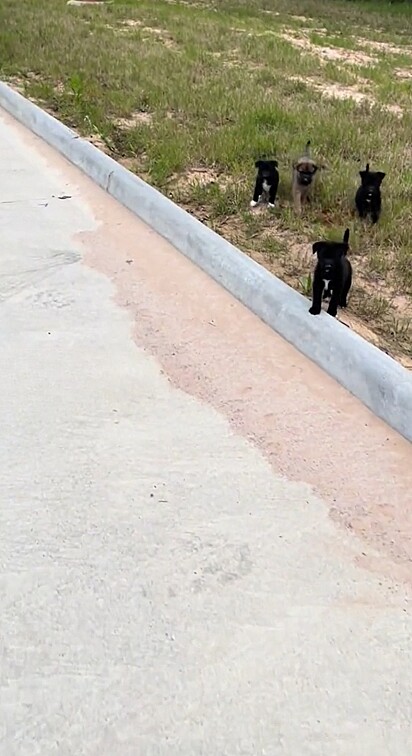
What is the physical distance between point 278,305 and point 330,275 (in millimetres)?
342

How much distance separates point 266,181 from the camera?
18.1ft

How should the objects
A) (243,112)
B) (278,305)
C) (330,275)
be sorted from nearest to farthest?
(330,275), (278,305), (243,112)

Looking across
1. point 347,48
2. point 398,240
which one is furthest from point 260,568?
point 347,48

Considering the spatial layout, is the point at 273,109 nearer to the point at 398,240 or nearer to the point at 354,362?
the point at 398,240

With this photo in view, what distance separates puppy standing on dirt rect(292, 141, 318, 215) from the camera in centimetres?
545

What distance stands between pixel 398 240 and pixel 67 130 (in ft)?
12.1

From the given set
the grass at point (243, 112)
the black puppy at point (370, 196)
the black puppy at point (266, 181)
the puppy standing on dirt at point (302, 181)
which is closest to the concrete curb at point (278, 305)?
the grass at point (243, 112)

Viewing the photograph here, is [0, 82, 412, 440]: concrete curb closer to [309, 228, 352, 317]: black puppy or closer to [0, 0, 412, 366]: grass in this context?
[309, 228, 352, 317]: black puppy

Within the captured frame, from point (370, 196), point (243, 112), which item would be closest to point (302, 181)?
point (370, 196)

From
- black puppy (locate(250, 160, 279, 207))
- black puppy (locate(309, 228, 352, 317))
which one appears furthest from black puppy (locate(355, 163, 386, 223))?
black puppy (locate(309, 228, 352, 317))

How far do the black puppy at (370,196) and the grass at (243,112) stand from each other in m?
0.10

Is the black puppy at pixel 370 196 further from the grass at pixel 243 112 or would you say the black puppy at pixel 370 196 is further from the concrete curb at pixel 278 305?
the concrete curb at pixel 278 305

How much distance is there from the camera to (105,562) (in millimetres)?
2479

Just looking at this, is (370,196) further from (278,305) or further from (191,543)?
(191,543)
